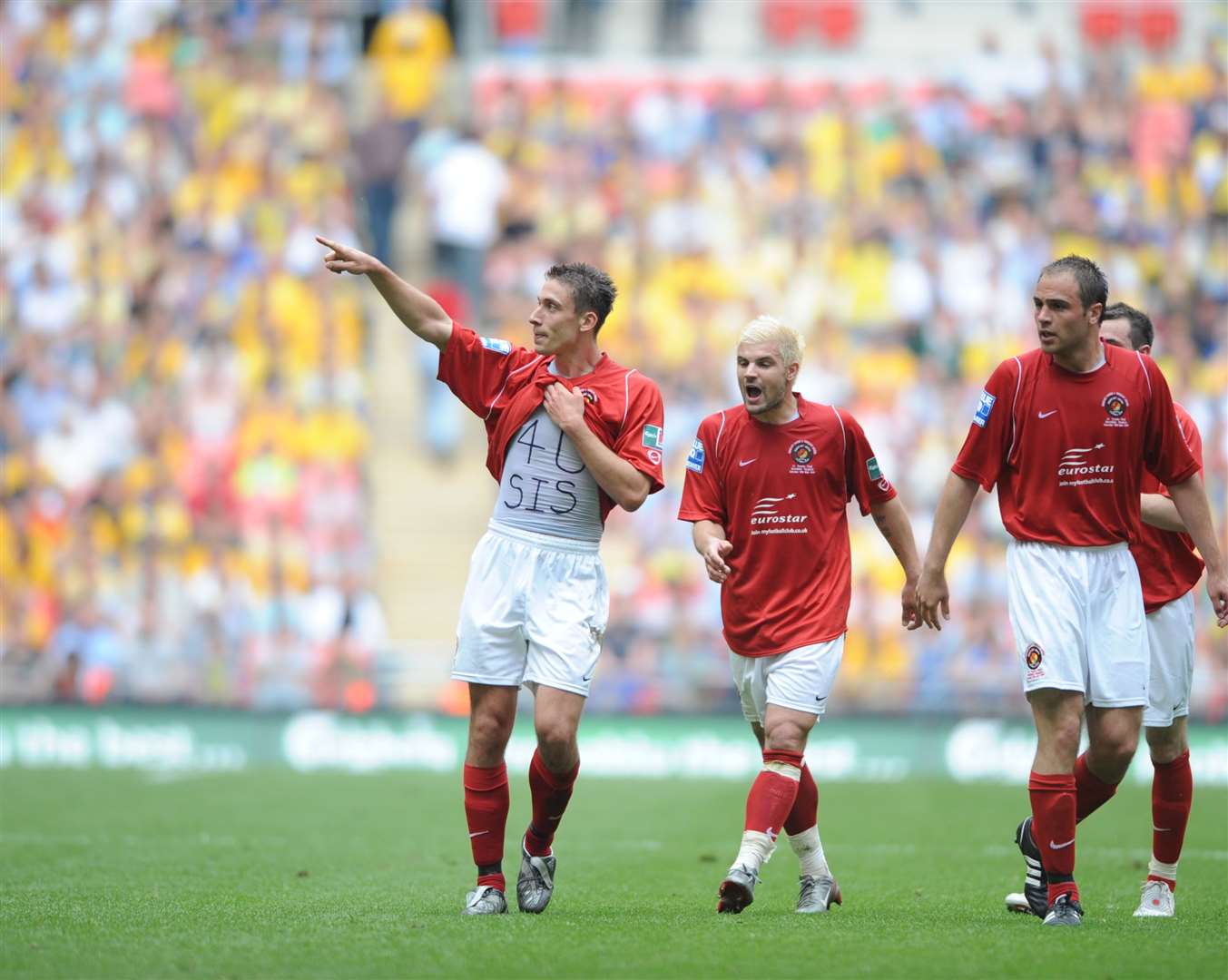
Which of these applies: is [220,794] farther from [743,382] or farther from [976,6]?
[976,6]

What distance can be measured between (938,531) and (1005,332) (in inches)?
555

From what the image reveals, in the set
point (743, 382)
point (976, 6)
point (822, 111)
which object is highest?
point (976, 6)

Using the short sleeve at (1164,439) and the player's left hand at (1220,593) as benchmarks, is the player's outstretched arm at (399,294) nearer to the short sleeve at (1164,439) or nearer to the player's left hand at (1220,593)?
the short sleeve at (1164,439)

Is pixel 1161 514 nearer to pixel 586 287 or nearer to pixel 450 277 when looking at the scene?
Result: pixel 586 287

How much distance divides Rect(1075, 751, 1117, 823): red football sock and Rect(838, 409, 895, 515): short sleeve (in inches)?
58.1

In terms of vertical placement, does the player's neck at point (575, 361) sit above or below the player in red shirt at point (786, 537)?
above

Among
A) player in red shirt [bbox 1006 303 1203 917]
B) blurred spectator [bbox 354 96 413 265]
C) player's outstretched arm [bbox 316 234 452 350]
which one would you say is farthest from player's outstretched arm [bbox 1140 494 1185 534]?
blurred spectator [bbox 354 96 413 265]

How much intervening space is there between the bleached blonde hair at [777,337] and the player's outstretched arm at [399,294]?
1.35 m

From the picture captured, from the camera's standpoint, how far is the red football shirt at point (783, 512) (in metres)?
8.09

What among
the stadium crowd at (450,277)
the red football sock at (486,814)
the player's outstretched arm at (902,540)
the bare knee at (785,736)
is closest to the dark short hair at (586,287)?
the player's outstretched arm at (902,540)

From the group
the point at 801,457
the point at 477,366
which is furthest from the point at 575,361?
the point at 801,457

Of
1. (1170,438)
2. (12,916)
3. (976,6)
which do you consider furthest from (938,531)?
(976,6)

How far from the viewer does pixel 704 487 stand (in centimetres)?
823

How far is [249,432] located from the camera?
69.5 feet
